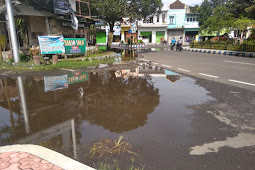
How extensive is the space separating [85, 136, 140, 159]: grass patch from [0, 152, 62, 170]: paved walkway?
65 cm

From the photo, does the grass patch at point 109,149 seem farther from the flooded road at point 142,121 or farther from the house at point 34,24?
the house at point 34,24

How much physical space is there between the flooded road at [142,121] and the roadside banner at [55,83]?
1.7 inches

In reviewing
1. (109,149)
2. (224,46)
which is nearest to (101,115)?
(109,149)

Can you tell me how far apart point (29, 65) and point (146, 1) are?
1379 cm

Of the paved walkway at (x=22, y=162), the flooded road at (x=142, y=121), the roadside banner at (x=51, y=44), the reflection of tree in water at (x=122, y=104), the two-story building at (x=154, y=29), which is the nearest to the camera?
the paved walkway at (x=22, y=162)

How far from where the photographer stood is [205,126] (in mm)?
3996

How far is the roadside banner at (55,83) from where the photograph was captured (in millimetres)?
7010

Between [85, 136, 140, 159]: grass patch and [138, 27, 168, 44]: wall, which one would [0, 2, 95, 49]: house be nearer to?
[85, 136, 140, 159]: grass patch

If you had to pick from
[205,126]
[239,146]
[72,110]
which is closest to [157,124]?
[205,126]

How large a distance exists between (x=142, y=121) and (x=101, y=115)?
1.00 m

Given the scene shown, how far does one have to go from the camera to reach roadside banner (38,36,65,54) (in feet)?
40.2

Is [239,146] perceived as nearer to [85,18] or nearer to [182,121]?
[182,121]

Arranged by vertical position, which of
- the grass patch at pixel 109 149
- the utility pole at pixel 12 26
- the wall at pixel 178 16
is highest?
the wall at pixel 178 16

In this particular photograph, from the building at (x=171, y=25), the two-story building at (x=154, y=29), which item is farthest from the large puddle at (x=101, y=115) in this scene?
the two-story building at (x=154, y=29)
